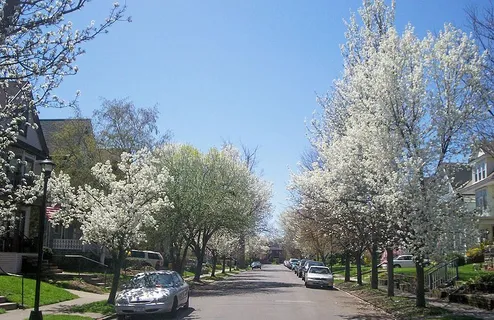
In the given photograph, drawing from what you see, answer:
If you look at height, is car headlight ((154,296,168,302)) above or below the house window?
below

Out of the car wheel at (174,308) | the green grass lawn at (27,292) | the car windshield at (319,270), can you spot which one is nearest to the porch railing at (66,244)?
the green grass lawn at (27,292)

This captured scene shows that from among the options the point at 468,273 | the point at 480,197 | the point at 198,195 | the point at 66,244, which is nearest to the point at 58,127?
the point at 66,244

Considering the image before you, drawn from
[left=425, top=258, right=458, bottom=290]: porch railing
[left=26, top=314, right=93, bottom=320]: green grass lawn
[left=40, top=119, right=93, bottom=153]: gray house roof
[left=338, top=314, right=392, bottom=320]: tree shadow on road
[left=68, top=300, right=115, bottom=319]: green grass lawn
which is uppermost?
[left=40, top=119, right=93, bottom=153]: gray house roof

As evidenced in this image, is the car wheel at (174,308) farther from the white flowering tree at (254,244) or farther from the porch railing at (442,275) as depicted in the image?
the white flowering tree at (254,244)

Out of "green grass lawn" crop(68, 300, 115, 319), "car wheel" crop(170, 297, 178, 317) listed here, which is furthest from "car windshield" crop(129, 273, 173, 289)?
"green grass lawn" crop(68, 300, 115, 319)

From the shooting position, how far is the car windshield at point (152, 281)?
17125mm

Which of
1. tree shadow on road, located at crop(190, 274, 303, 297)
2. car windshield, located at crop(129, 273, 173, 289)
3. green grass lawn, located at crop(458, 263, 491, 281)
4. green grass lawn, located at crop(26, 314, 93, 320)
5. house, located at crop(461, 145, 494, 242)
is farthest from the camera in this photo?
house, located at crop(461, 145, 494, 242)

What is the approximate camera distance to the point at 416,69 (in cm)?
1717

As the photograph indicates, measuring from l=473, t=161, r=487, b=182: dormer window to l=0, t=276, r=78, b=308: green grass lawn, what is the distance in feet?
115

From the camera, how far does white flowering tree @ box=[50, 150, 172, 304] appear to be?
1902 cm

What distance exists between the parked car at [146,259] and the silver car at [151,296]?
2222 cm

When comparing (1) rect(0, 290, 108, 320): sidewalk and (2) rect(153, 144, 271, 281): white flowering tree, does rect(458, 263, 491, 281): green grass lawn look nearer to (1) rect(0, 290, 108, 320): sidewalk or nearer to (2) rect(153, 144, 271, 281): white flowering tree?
(2) rect(153, 144, 271, 281): white flowering tree

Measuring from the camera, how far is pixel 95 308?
18.3m

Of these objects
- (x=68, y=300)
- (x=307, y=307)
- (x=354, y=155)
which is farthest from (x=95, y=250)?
(x=354, y=155)
